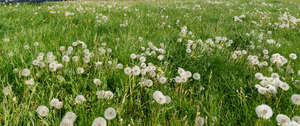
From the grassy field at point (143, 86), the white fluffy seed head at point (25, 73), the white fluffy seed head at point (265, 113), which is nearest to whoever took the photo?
the white fluffy seed head at point (265, 113)

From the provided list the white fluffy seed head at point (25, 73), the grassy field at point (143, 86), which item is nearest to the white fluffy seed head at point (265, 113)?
the grassy field at point (143, 86)

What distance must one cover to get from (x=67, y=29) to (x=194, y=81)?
3.20 metres

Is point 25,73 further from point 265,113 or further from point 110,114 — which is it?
point 265,113

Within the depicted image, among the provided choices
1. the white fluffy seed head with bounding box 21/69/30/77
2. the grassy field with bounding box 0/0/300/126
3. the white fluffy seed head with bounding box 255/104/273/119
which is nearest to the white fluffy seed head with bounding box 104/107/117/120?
the grassy field with bounding box 0/0/300/126

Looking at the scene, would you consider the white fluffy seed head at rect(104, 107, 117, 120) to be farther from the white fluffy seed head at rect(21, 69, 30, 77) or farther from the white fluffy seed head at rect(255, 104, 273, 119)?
the white fluffy seed head at rect(21, 69, 30, 77)

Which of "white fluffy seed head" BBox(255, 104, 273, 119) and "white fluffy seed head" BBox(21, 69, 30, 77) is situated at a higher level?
"white fluffy seed head" BBox(21, 69, 30, 77)

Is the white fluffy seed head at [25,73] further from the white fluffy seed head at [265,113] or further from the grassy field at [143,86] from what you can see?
the white fluffy seed head at [265,113]

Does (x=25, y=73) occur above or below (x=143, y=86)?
above

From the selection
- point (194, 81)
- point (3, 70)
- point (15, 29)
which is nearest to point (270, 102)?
point (194, 81)

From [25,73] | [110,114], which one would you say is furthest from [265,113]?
[25,73]

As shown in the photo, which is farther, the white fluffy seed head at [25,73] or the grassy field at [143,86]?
the white fluffy seed head at [25,73]

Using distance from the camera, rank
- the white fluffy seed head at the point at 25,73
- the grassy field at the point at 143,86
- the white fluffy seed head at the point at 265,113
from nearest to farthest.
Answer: the white fluffy seed head at the point at 265,113 → the grassy field at the point at 143,86 → the white fluffy seed head at the point at 25,73

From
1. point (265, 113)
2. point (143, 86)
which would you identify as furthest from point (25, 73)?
point (265, 113)

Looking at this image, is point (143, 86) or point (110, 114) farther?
point (143, 86)
